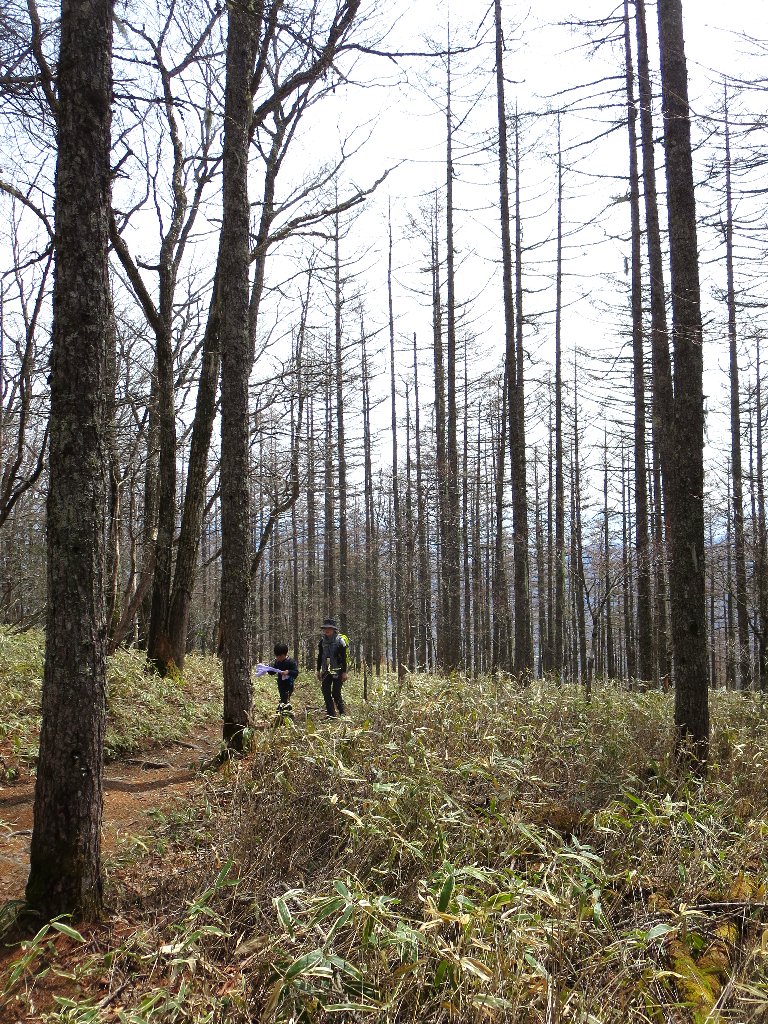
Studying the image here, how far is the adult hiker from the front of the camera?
793 cm

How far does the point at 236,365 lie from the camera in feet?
19.8

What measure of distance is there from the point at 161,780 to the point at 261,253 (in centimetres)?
659

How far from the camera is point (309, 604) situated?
27500 mm

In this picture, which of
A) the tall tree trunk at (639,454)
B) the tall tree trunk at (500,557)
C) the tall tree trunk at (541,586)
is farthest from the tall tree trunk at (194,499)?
the tall tree trunk at (541,586)

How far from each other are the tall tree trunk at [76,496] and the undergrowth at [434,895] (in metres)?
0.46

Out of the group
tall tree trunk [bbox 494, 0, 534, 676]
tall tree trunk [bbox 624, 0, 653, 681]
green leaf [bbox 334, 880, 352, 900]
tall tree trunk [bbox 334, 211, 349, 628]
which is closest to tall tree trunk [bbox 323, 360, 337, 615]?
tall tree trunk [bbox 334, 211, 349, 628]

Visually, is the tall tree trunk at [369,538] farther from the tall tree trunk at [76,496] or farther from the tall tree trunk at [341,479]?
the tall tree trunk at [76,496]

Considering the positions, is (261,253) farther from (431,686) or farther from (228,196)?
(431,686)

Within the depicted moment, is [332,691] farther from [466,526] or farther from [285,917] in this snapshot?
[466,526]

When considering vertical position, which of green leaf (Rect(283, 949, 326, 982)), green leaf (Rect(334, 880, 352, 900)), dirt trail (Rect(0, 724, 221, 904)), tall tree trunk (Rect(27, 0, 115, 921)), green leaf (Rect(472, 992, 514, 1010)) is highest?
tall tree trunk (Rect(27, 0, 115, 921))

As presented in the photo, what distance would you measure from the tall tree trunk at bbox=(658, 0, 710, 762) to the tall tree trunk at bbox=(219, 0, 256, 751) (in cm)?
405

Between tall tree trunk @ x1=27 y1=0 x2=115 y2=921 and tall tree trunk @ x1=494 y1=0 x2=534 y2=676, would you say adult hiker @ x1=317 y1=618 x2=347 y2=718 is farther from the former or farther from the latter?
tall tree trunk @ x1=27 y1=0 x2=115 y2=921

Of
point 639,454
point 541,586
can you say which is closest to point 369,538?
point 541,586

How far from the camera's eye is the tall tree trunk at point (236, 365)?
19.4 feet
